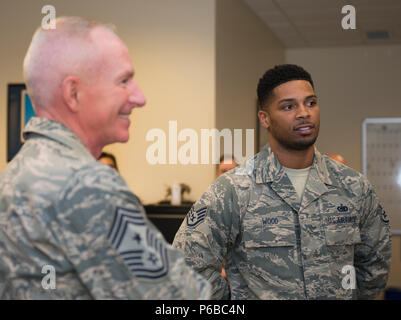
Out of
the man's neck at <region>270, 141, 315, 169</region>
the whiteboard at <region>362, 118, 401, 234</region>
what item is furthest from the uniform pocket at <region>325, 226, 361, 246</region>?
the whiteboard at <region>362, 118, 401, 234</region>

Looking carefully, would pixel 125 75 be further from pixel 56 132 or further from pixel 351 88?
pixel 351 88

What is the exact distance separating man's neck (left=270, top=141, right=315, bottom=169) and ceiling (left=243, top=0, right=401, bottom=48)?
2.95 m

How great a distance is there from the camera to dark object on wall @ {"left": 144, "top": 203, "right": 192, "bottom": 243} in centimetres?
346

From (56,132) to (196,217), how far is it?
879mm

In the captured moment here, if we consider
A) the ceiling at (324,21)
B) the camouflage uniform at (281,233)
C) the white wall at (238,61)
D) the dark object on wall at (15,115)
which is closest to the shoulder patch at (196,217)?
the camouflage uniform at (281,233)

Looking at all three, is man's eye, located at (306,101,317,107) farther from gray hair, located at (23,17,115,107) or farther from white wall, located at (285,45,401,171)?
white wall, located at (285,45,401,171)

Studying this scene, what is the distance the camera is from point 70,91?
2.86 ft

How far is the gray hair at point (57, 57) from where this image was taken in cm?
87

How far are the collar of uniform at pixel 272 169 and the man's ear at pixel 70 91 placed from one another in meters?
0.94

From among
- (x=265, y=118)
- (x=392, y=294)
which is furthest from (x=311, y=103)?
(x=392, y=294)
